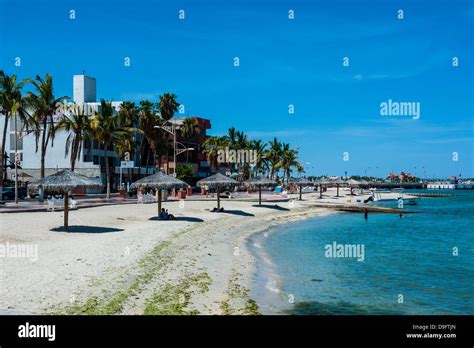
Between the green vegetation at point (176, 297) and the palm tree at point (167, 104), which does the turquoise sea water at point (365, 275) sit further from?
the palm tree at point (167, 104)

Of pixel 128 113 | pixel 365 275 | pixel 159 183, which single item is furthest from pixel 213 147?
pixel 365 275

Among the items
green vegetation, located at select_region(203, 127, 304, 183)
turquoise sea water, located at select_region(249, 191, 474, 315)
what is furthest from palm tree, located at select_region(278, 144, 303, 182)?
turquoise sea water, located at select_region(249, 191, 474, 315)

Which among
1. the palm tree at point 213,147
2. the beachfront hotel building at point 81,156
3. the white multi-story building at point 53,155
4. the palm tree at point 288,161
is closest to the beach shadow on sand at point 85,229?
the beachfront hotel building at point 81,156

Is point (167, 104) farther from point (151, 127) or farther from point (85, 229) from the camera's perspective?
point (85, 229)

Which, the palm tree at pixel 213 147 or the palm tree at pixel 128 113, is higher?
the palm tree at pixel 128 113

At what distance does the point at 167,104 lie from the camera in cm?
6438

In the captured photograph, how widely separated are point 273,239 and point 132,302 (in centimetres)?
1679

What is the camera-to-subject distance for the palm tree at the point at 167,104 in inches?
2525

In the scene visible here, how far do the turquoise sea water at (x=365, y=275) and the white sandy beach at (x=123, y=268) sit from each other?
1.09 metres

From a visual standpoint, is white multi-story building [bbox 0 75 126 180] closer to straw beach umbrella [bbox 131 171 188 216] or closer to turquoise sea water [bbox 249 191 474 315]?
straw beach umbrella [bbox 131 171 188 216]

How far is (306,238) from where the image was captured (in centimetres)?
2780

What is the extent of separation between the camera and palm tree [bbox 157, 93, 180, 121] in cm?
6412
